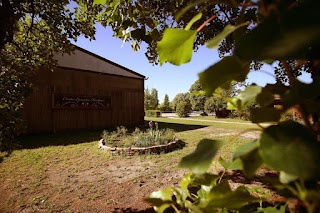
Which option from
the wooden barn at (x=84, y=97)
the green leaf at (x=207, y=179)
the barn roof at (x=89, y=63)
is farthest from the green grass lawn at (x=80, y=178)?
the barn roof at (x=89, y=63)

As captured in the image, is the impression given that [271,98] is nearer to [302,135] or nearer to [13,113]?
[302,135]

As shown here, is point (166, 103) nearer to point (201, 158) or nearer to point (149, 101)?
point (149, 101)

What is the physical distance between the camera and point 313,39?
280 mm

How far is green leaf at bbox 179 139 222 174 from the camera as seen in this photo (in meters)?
0.41

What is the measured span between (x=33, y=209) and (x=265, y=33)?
6563 mm

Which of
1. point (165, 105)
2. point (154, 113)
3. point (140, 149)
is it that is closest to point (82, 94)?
point (140, 149)

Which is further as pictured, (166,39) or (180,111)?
(180,111)

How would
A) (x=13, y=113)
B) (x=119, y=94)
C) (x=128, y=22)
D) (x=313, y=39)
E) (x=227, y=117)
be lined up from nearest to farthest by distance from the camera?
(x=313, y=39)
(x=128, y=22)
(x=13, y=113)
(x=119, y=94)
(x=227, y=117)

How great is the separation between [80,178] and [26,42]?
504cm

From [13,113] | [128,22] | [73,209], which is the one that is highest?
[128,22]

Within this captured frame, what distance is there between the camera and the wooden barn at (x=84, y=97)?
50.6 ft

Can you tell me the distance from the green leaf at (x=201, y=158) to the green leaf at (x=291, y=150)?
0.11 meters

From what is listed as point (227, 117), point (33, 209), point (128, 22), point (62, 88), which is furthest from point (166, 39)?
point (227, 117)

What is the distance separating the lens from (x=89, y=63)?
1844cm
